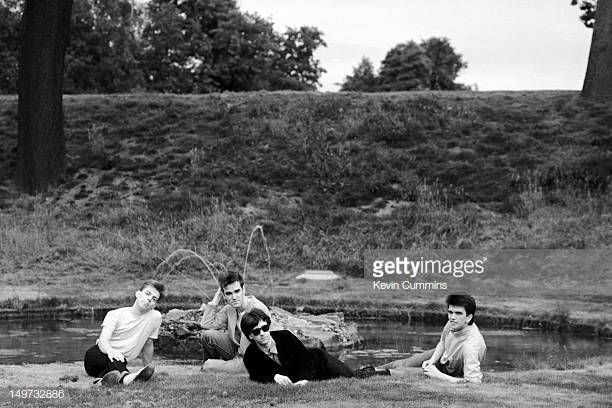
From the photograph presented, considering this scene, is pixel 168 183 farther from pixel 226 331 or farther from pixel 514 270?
pixel 226 331

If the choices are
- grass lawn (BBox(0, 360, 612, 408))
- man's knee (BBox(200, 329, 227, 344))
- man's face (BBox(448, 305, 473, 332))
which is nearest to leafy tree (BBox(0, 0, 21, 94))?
man's knee (BBox(200, 329, 227, 344))

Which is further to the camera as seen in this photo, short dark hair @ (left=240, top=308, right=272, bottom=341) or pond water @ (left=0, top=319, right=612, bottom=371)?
pond water @ (left=0, top=319, right=612, bottom=371)

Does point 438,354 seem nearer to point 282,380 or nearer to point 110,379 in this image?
point 282,380

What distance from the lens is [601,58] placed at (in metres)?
28.8

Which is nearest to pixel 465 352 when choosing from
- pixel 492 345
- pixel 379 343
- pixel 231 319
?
pixel 231 319

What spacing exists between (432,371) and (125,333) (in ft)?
9.54

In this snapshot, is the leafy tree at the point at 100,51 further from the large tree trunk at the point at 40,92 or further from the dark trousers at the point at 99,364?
the dark trousers at the point at 99,364

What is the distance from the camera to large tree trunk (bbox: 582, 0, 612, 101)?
93.8 feet

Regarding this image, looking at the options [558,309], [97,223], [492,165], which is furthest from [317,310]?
[492,165]

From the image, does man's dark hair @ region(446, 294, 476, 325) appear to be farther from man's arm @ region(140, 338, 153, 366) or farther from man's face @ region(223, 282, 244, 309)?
man's arm @ region(140, 338, 153, 366)

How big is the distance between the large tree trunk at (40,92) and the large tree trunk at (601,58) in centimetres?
1273

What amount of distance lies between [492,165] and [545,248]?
4.89m

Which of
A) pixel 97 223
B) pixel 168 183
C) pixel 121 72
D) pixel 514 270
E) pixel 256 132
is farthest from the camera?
pixel 121 72

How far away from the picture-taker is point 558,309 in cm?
1686
